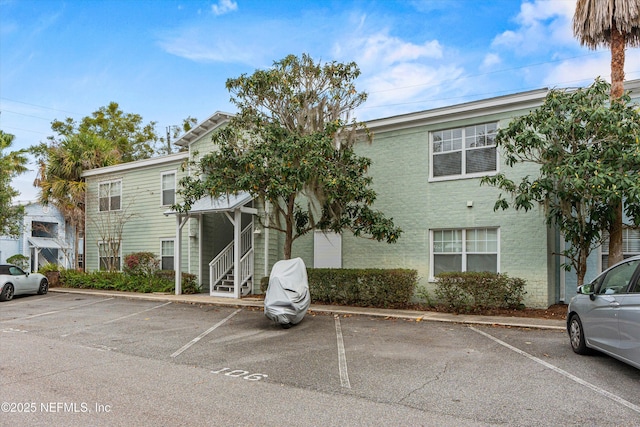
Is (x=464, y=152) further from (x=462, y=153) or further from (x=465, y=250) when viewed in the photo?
(x=465, y=250)

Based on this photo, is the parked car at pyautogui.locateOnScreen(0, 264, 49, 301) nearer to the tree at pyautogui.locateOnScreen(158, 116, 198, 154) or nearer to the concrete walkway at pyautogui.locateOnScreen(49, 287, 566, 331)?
the concrete walkway at pyautogui.locateOnScreen(49, 287, 566, 331)

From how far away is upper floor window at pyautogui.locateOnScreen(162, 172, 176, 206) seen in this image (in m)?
20.9

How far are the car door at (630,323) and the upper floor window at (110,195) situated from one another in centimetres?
2108

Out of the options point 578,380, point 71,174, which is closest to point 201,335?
point 578,380

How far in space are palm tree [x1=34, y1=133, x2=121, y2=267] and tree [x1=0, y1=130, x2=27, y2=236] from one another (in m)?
1.36

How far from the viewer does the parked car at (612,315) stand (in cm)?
635

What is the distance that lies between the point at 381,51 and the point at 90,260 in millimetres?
16982

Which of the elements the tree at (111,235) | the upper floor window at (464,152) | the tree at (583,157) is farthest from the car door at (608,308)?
the tree at (111,235)

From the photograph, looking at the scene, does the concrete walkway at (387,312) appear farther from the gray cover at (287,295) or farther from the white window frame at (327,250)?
the white window frame at (327,250)

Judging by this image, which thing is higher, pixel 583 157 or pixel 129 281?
pixel 583 157

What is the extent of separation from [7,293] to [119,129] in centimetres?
2525

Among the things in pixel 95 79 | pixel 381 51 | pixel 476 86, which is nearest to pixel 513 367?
pixel 381 51

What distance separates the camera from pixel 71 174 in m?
23.9

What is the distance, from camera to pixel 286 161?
1214 centimetres
